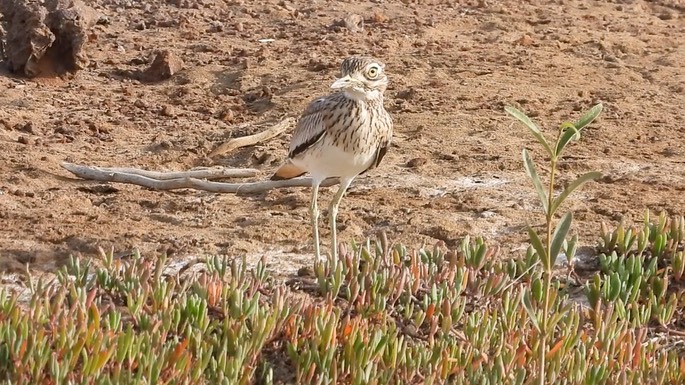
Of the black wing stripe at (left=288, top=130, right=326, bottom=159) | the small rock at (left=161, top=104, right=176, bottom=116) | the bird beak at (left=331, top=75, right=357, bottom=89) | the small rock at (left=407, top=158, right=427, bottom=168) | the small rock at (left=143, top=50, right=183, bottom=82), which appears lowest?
the black wing stripe at (left=288, top=130, right=326, bottom=159)

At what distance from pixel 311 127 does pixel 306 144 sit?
0.10 meters

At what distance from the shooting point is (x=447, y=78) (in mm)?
9742

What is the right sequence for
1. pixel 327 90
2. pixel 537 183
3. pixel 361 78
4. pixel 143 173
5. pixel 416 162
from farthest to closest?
1. pixel 327 90
2. pixel 416 162
3. pixel 143 173
4. pixel 361 78
5. pixel 537 183

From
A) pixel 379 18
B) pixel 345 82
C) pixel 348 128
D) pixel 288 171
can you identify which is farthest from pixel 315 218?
pixel 379 18

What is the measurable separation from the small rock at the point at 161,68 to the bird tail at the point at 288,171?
2625mm

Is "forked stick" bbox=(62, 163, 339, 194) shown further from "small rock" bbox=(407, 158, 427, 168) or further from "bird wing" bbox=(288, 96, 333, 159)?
"bird wing" bbox=(288, 96, 333, 159)

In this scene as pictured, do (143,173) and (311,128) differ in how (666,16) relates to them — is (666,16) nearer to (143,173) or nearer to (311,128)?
(143,173)

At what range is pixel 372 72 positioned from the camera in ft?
21.2

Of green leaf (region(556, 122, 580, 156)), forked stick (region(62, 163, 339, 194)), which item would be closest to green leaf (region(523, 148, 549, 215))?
green leaf (region(556, 122, 580, 156))

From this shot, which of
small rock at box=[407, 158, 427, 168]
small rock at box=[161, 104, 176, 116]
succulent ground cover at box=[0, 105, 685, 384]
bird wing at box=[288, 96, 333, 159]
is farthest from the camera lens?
small rock at box=[161, 104, 176, 116]

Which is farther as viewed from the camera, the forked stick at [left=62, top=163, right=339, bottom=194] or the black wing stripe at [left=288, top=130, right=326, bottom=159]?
the forked stick at [left=62, top=163, right=339, bottom=194]

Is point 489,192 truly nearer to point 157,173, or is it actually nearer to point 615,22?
point 157,173

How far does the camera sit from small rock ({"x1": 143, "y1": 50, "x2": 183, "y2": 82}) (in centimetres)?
980

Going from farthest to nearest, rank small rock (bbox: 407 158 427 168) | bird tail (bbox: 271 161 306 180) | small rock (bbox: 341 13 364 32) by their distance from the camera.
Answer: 1. small rock (bbox: 341 13 364 32)
2. small rock (bbox: 407 158 427 168)
3. bird tail (bbox: 271 161 306 180)
